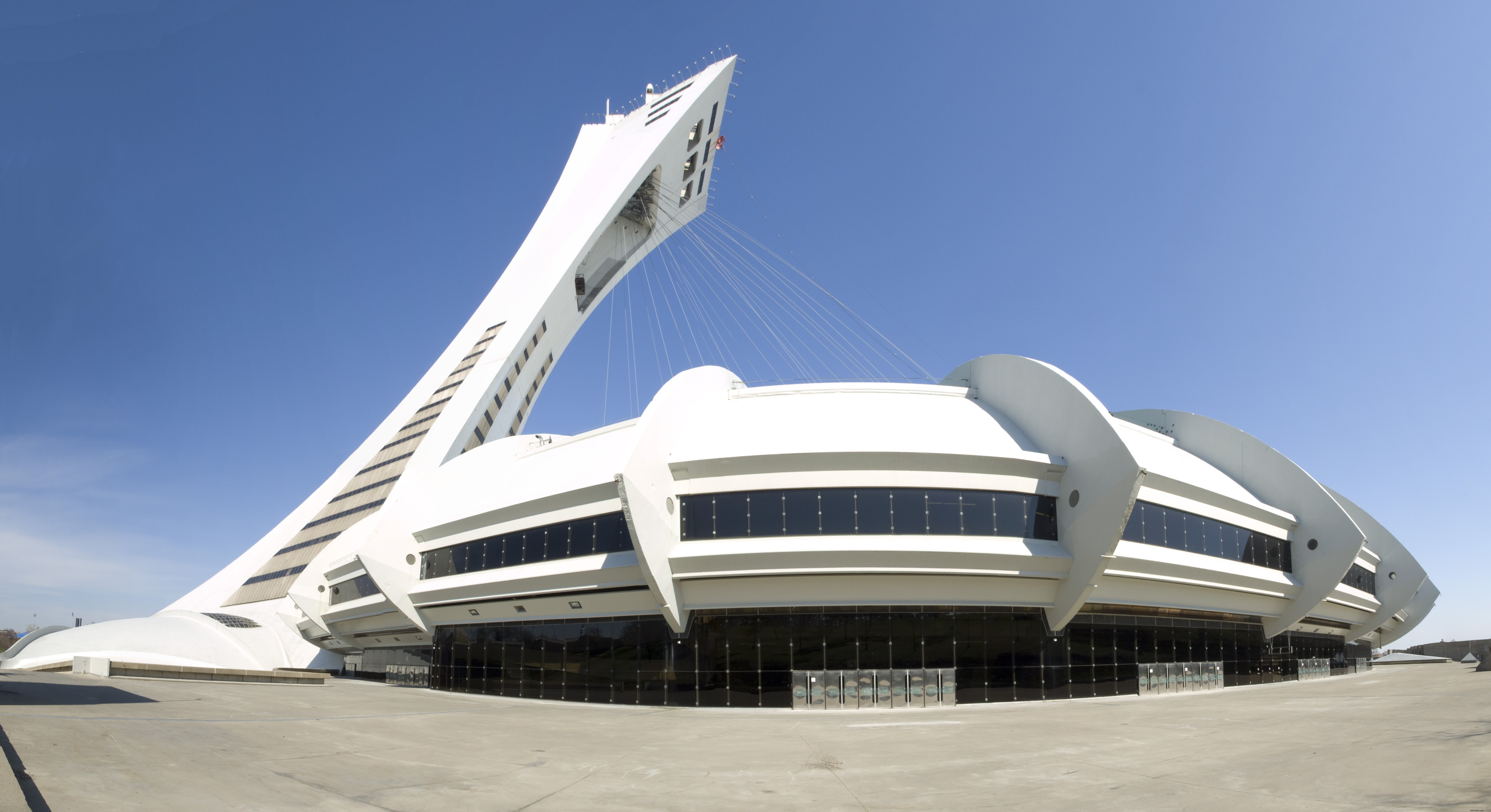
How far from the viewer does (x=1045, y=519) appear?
83.3 ft

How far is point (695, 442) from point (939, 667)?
10.8 m

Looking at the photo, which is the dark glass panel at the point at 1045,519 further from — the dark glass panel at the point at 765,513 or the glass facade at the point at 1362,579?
the glass facade at the point at 1362,579

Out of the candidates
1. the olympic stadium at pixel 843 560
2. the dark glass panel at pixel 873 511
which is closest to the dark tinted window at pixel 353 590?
the olympic stadium at pixel 843 560

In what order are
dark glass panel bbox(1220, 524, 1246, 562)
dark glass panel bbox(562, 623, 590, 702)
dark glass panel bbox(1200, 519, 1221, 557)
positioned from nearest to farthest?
dark glass panel bbox(562, 623, 590, 702) < dark glass panel bbox(1200, 519, 1221, 557) < dark glass panel bbox(1220, 524, 1246, 562)

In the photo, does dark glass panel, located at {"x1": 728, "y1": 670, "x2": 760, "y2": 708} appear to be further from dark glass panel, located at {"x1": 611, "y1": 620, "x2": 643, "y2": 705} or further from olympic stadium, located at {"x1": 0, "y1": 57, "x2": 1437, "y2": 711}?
dark glass panel, located at {"x1": 611, "y1": 620, "x2": 643, "y2": 705}

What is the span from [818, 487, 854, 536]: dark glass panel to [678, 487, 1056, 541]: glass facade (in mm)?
19

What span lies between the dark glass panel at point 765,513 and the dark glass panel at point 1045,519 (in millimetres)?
8331

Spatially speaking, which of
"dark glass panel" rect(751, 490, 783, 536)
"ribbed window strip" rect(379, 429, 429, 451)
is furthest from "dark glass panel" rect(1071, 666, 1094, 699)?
"ribbed window strip" rect(379, 429, 429, 451)

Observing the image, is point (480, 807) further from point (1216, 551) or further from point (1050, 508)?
point (1216, 551)

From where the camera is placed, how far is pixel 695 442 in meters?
26.4

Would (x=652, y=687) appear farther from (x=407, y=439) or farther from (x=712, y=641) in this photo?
(x=407, y=439)

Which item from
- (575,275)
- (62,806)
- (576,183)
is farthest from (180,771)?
(576,183)

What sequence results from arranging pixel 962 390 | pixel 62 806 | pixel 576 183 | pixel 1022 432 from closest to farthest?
pixel 62 806, pixel 1022 432, pixel 962 390, pixel 576 183

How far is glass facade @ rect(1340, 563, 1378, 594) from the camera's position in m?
39.3
